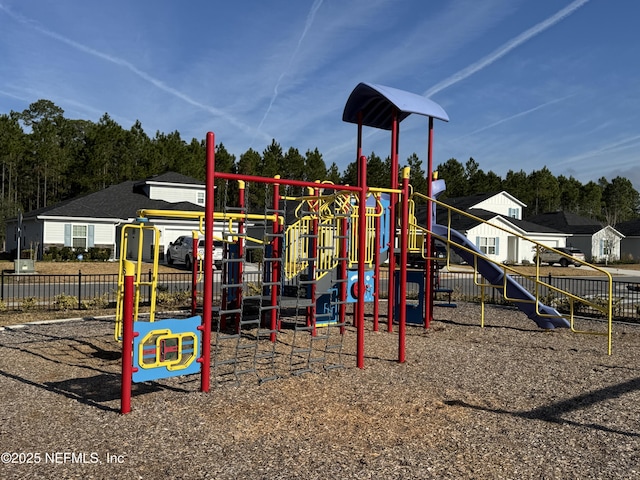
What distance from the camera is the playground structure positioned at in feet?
20.0

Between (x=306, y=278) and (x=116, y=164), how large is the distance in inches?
1868

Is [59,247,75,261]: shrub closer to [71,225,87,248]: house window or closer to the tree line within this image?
[71,225,87,248]: house window

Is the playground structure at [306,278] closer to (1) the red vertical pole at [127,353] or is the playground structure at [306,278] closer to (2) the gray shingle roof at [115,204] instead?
(1) the red vertical pole at [127,353]

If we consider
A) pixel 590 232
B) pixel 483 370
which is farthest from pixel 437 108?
pixel 590 232

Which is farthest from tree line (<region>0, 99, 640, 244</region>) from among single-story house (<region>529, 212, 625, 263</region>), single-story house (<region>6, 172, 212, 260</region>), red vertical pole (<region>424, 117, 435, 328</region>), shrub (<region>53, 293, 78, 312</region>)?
red vertical pole (<region>424, 117, 435, 328</region>)

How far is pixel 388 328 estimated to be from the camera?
10891 millimetres

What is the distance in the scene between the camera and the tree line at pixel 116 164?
51.0 metres

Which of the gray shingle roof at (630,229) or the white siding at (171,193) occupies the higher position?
the white siding at (171,193)

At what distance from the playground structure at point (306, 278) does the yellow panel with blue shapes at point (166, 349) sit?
11 millimetres

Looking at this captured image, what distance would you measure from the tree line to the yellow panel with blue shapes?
37011 millimetres

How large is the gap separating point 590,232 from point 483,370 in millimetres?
44493

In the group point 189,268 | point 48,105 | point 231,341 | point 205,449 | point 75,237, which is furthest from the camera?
point 48,105

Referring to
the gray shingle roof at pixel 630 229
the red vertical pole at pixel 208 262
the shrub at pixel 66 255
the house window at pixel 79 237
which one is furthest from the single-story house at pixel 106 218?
the gray shingle roof at pixel 630 229

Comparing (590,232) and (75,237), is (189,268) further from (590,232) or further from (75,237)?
(590,232)
